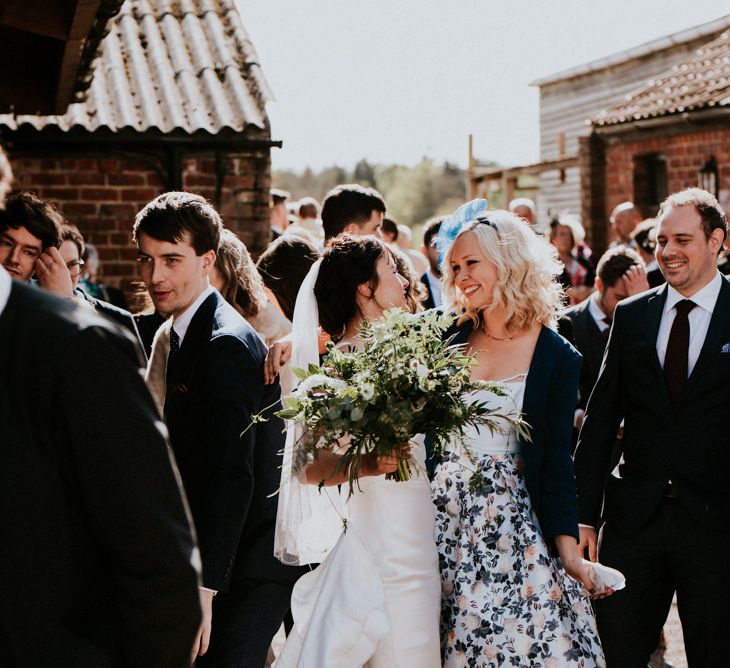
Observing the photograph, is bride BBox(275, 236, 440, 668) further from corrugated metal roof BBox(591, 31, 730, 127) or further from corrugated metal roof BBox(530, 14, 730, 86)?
corrugated metal roof BBox(530, 14, 730, 86)

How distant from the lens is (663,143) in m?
18.6

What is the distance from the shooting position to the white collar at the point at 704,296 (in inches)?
201

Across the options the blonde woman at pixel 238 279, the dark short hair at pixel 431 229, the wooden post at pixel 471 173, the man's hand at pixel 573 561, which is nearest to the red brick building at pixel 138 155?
the dark short hair at pixel 431 229

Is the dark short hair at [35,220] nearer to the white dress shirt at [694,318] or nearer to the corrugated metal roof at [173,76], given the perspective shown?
the white dress shirt at [694,318]

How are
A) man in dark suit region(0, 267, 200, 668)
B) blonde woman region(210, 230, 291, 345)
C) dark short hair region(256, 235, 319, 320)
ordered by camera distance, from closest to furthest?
1. man in dark suit region(0, 267, 200, 668)
2. blonde woman region(210, 230, 291, 345)
3. dark short hair region(256, 235, 319, 320)

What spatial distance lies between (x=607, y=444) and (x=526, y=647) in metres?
1.33

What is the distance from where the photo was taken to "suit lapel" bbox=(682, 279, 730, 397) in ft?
16.2

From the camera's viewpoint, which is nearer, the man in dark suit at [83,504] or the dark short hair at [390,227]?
the man in dark suit at [83,504]

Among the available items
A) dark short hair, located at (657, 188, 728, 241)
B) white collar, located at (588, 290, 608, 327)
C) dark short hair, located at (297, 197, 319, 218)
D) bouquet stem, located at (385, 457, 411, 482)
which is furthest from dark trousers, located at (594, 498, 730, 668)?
dark short hair, located at (297, 197, 319, 218)

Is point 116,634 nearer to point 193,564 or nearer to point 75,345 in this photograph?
point 193,564

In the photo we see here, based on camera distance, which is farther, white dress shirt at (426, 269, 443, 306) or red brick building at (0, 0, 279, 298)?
red brick building at (0, 0, 279, 298)

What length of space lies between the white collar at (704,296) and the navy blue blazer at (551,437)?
96cm

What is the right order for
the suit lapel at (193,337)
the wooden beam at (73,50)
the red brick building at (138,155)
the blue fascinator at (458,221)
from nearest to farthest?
the suit lapel at (193,337)
the blue fascinator at (458,221)
the wooden beam at (73,50)
the red brick building at (138,155)

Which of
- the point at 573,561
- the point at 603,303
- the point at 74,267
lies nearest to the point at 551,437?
the point at 573,561
